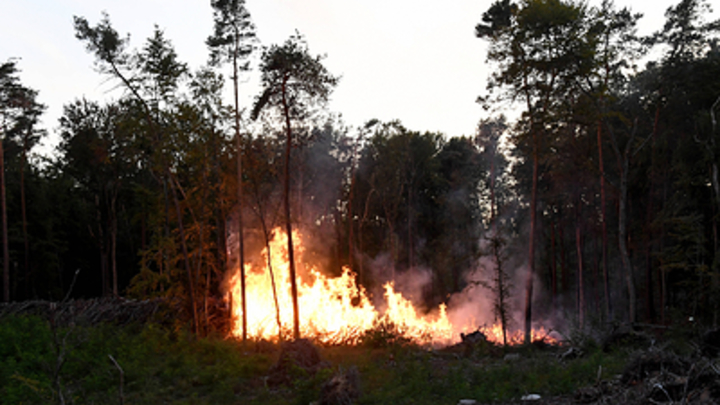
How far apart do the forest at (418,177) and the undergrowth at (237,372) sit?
3097 mm

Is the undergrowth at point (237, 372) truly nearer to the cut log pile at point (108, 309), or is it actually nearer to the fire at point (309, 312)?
the fire at point (309, 312)

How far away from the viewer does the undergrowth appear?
9297 mm

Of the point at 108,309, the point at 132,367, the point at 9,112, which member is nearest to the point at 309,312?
the point at 108,309

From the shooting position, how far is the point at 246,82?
18.1 meters

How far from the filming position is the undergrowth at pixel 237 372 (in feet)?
30.5

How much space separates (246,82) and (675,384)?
1583cm

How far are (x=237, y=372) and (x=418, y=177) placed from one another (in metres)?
32.3

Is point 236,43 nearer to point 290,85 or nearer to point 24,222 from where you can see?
point 290,85

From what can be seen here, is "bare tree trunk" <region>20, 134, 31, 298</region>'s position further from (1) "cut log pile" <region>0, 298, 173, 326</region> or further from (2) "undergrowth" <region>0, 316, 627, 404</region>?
(2) "undergrowth" <region>0, 316, 627, 404</region>

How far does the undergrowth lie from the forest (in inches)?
122

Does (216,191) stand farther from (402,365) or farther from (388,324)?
(402,365)

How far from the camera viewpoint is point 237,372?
42.0 ft

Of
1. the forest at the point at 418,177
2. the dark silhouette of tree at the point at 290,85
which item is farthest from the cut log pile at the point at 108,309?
the dark silhouette of tree at the point at 290,85

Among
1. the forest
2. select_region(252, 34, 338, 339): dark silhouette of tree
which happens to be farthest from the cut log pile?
select_region(252, 34, 338, 339): dark silhouette of tree
